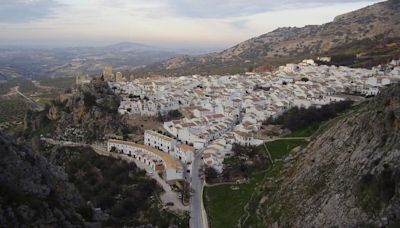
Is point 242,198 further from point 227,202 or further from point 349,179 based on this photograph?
point 349,179

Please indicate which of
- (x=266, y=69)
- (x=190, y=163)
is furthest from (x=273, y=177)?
(x=266, y=69)

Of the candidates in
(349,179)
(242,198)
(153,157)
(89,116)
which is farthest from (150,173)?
(349,179)

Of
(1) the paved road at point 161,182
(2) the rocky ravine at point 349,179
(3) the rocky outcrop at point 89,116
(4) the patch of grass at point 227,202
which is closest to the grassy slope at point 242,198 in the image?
(4) the patch of grass at point 227,202

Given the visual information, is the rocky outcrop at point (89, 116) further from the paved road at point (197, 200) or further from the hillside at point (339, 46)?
the hillside at point (339, 46)

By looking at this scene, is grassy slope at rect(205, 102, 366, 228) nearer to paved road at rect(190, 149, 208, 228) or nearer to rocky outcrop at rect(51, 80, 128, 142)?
paved road at rect(190, 149, 208, 228)

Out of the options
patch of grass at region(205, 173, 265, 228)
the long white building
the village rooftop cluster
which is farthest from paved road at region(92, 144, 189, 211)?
patch of grass at region(205, 173, 265, 228)

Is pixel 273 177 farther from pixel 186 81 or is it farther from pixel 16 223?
pixel 186 81
